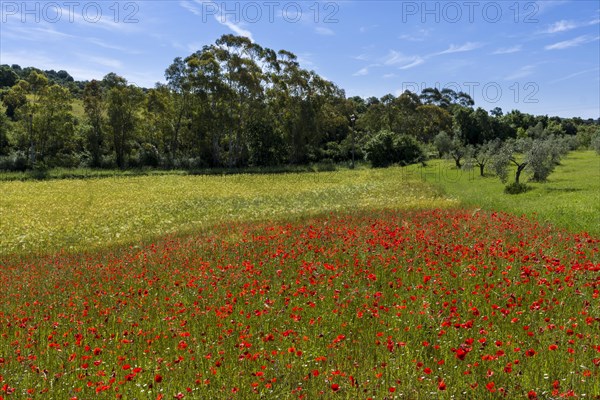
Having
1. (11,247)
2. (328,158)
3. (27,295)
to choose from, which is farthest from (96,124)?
(27,295)

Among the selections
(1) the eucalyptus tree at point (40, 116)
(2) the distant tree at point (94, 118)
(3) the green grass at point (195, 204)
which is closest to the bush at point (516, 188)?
(3) the green grass at point (195, 204)

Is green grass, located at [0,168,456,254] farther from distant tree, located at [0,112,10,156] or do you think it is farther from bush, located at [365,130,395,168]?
bush, located at [365,130,395,168]

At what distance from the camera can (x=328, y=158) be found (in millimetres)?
78000

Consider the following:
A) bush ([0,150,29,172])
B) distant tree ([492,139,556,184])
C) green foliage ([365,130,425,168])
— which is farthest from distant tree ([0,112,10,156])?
distant tree ([492,139,556,184])

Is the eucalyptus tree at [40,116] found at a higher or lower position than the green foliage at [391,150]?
higher

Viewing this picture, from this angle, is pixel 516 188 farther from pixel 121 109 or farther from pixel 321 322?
pixel 121 109

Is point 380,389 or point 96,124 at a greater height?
point 96,124

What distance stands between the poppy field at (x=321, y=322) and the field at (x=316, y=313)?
0.11 ft

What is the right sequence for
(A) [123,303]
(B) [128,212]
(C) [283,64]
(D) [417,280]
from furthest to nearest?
(C) [283,64] < (B) [128,212] < (D) [417,280] < (A) [123,303]

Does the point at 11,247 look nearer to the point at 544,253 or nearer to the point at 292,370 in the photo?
the point at 292,370

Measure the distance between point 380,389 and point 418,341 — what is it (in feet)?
5.14

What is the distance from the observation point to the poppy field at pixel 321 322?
4.86 meters

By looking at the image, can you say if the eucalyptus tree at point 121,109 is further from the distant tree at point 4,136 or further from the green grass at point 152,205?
the green grass at point 152,205

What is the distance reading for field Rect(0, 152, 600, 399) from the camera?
490 centimetres
